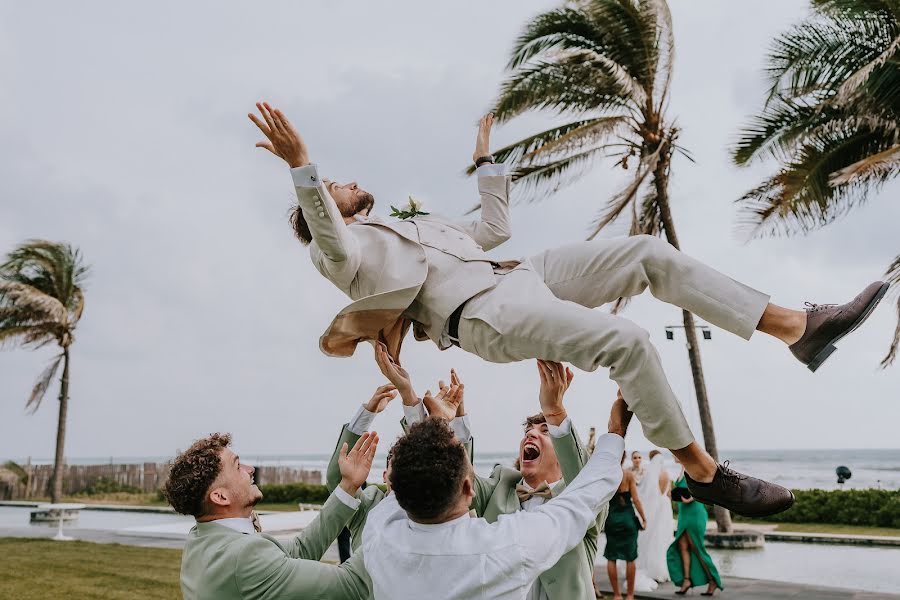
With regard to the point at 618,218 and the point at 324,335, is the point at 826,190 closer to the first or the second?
the point at 618,218

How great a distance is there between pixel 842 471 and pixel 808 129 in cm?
1406

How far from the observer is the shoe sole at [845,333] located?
9.71 ft

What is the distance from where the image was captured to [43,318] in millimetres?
22750

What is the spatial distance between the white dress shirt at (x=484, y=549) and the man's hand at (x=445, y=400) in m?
1.01

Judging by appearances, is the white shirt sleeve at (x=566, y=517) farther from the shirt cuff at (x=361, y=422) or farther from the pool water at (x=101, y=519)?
the pool water at (x=101, y=519)

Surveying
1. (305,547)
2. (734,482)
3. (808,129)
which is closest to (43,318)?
(808,129)

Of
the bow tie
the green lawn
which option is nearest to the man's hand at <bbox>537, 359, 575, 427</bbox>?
the bow tie

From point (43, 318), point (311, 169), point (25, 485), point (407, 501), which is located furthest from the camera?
point (25, 485)

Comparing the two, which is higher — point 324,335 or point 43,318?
point 43,318

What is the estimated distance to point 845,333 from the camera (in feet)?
9.79

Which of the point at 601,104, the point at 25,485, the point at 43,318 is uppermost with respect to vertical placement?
the point at 601,104

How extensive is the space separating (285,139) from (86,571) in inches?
463

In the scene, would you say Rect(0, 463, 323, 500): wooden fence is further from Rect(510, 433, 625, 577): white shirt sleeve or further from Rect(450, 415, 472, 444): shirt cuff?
Rect(510, 433, 625, 577): white shirt sleeve

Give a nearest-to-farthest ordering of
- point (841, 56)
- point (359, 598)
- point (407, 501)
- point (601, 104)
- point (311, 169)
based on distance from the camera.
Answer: point (407, 501) → point (311, 169) → point (359, 598) → point (841, 56) → point (601, 104)
